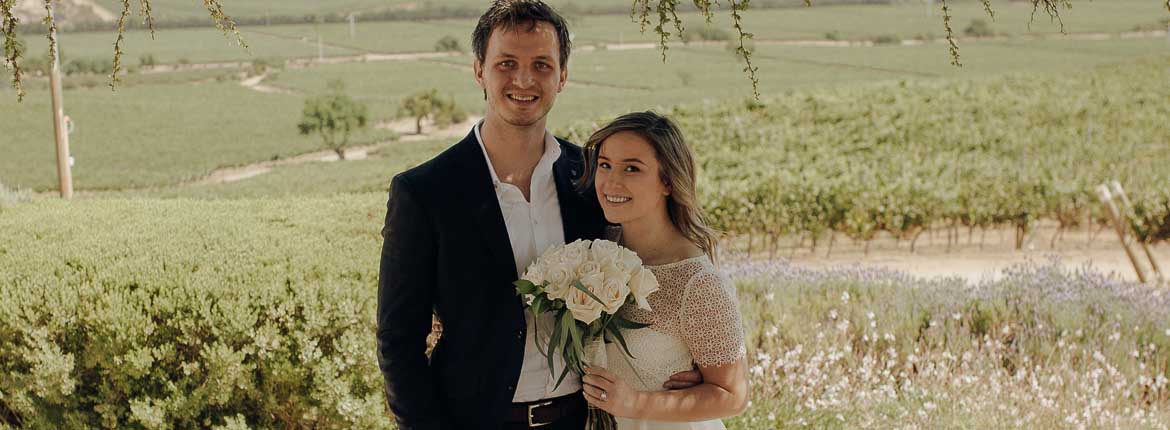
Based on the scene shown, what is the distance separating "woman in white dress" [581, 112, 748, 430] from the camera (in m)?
2.25

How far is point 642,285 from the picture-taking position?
7.09 feet

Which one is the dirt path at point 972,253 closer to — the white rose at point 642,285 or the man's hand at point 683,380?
the man's hand at point 683,380

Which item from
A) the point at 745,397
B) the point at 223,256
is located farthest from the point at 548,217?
the point at 223,256

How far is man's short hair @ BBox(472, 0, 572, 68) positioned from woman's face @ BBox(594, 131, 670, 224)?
0.32 m

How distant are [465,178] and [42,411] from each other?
2.88 meters

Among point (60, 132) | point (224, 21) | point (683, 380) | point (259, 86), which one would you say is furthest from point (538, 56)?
point (259, 86)

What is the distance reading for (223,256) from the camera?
174 inches

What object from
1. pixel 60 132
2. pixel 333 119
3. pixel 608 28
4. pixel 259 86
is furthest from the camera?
pixel 608 28

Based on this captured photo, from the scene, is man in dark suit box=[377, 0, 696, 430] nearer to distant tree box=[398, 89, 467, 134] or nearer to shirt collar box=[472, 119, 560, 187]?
shirt collar box=[472, 119, 560, 187]

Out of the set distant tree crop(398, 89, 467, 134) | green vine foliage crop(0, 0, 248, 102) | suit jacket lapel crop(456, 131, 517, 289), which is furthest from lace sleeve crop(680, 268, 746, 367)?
distant tree crop(398, 89, 467, 134)

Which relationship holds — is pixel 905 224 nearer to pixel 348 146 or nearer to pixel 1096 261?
pixel 1096 261

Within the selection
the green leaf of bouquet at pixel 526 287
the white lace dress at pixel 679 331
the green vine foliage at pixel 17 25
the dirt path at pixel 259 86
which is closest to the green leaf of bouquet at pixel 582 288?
the green leaf of bouquet at pixel 526 287

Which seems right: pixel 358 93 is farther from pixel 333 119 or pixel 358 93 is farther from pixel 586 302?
pixel 586 302

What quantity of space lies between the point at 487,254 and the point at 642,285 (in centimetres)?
40
